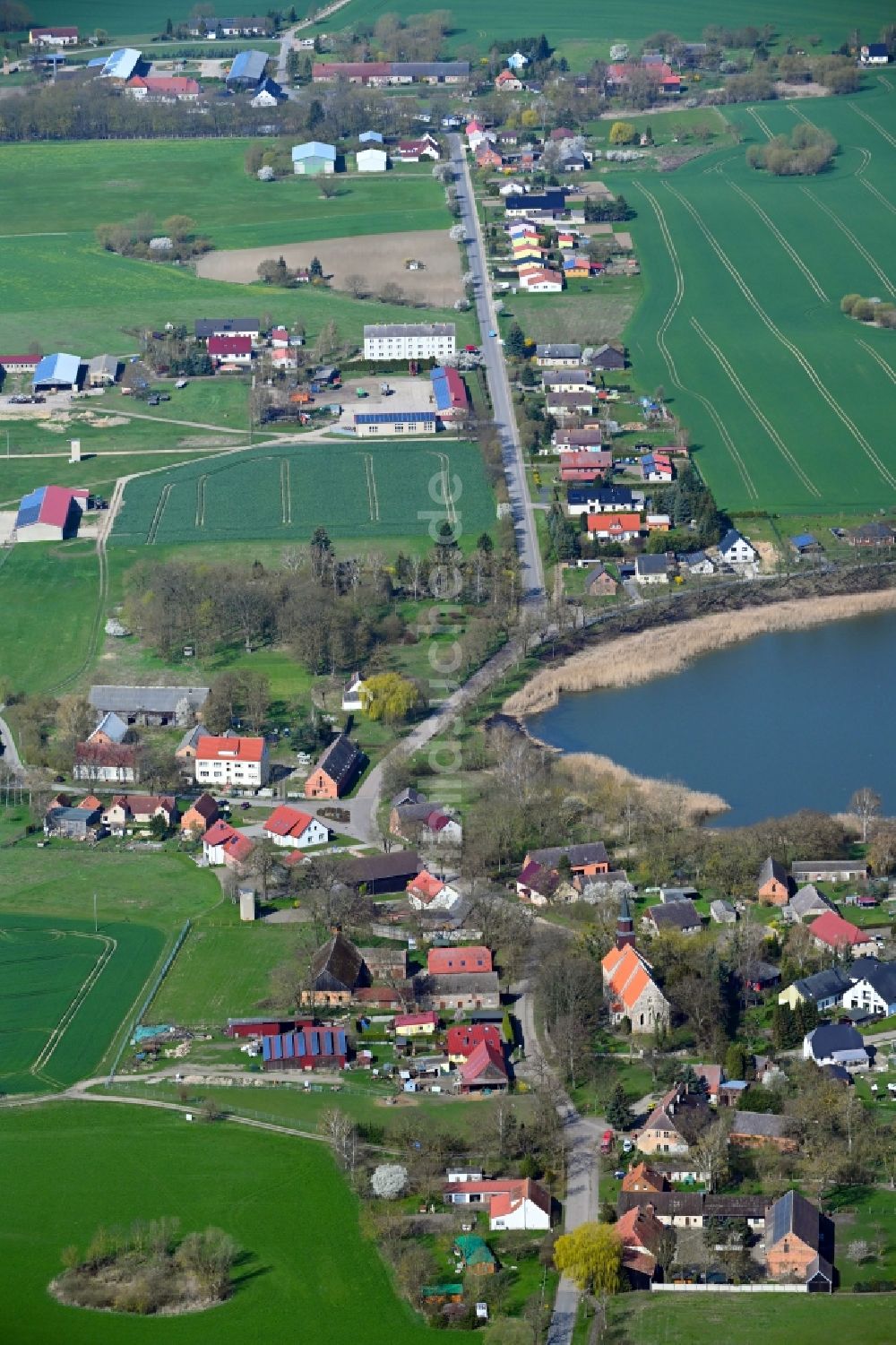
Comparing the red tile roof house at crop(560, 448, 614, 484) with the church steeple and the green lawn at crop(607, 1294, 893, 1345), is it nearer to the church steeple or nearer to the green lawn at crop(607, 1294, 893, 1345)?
the church steeple

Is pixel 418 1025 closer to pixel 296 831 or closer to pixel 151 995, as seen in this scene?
pixel 151 995

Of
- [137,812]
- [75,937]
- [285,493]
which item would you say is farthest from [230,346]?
→ [75,937]

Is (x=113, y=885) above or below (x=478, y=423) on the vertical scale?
below

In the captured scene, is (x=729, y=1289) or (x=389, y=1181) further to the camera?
(x=389, y=1181)

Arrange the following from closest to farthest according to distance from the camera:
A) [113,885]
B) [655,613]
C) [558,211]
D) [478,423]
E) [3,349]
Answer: [113,885], [655,613], [478,423], [3,349], [558,211]

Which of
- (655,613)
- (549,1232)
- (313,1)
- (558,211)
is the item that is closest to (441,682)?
(655,613)

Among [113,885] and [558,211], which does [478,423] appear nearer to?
[558,211]

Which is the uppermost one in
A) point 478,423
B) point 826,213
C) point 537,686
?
point 826,213
